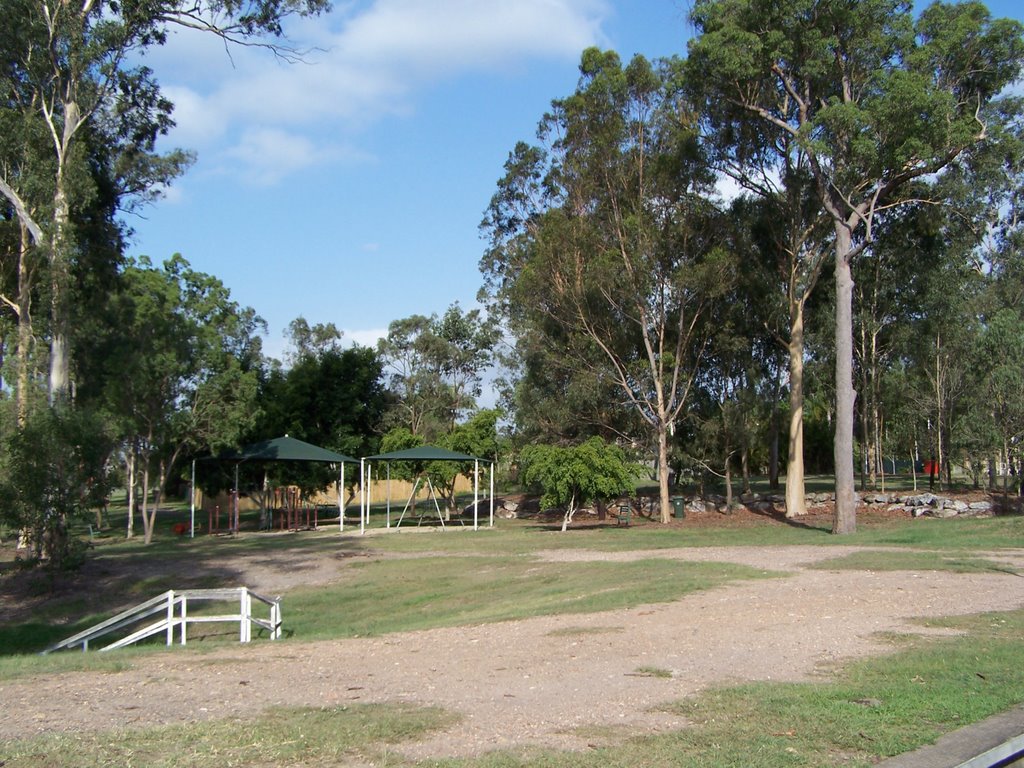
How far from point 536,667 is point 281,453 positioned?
25927mm

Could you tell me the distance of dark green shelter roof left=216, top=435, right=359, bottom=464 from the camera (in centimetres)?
3272

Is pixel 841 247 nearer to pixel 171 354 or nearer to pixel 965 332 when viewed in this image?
pixel 965 332

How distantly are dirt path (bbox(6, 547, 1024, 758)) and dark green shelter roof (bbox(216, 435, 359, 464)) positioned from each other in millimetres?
22132

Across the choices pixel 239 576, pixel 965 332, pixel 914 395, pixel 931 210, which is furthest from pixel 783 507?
pixel 239 576

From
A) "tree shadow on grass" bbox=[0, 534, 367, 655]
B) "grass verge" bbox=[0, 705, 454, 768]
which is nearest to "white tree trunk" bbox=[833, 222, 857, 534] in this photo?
"tree shadow on grass" bbox=[0, 534, 367, 655]

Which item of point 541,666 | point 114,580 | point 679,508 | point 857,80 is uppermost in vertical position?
point 857,80

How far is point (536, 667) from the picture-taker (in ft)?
28.7

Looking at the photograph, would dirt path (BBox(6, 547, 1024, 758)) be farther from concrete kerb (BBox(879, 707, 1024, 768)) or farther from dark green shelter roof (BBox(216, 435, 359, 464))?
dark green shelter roof (BBox(216, 435, 359, 464))

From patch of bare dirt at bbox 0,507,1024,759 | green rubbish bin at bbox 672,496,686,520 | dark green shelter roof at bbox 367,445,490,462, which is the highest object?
dark green shelter roof at bbox 367,445,490,462

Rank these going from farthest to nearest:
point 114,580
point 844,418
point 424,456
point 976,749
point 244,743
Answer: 1. point 424,456
2. point 844,418
3. point 114,580
4. point 244,743
5. point 976,749

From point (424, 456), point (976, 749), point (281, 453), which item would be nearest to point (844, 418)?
point (424, 456)

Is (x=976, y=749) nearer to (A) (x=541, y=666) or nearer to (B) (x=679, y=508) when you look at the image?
(A) (x=541, y=666)

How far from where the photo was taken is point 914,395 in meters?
36.7

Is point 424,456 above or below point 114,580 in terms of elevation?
above
